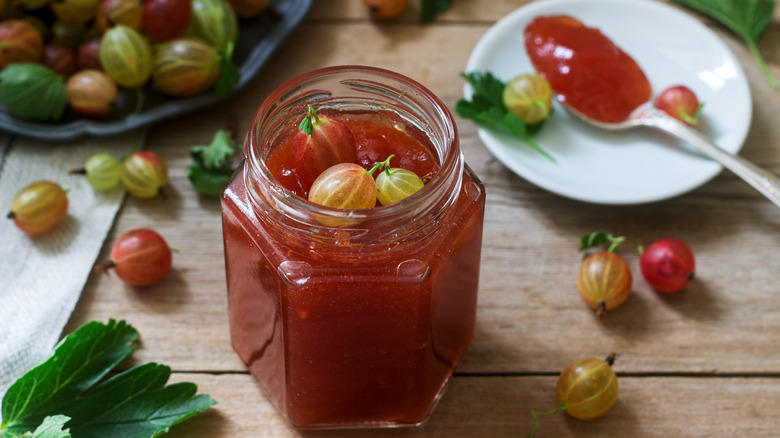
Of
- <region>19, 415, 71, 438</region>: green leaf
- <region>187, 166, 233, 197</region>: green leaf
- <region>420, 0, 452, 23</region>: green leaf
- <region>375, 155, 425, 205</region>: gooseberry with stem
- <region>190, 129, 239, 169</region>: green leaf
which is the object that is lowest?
<region>19, 415, 71, 438</region>: green leaf

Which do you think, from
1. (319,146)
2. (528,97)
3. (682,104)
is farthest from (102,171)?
(682,104)

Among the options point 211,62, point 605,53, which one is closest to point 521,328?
point 605,53

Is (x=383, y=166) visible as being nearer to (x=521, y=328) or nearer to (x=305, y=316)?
(x=305, y=316)

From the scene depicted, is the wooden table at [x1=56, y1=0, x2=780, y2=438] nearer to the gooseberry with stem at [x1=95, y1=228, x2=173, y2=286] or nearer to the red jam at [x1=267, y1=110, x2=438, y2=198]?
the gooseberry with stem at [x1=95, y1=228, x2=173, y2=286]

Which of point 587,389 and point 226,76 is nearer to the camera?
point 587,389

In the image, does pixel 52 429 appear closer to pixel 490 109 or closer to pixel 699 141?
pixel 490 109

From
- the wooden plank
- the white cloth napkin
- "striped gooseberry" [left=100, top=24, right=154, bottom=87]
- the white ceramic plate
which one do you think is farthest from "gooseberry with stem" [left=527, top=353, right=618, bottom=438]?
"striped gooseberry" [left=100, top=24, right=154, bottom=87]
